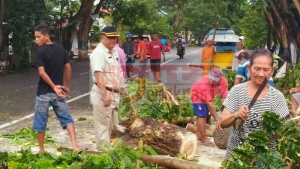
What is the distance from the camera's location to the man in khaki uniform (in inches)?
247

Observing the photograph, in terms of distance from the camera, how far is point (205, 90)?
25.1ft

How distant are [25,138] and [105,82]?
222 cm

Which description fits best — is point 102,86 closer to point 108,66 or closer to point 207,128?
point 108,66

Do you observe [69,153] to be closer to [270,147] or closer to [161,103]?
[270,147]

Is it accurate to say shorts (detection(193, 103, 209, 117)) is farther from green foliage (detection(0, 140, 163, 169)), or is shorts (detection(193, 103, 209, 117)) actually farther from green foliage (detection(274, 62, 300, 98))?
green foliage (detection(274, 62, 300, 98))

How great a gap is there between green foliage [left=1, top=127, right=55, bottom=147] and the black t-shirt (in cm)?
136

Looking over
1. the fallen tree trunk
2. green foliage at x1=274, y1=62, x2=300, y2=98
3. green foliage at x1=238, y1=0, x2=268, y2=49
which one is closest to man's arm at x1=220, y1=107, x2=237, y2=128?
the fallen tree trunk

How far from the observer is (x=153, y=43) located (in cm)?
1638

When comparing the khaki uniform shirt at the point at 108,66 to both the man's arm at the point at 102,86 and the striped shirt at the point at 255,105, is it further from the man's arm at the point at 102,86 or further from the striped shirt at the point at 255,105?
the striped shirt at the point at 255,105

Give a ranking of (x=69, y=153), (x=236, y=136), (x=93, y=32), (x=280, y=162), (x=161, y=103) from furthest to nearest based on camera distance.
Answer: (x=93, y=32)
(x=161, y=103)
(x=69, y=153)
(x=236, y=136)
(x=280, y=162)

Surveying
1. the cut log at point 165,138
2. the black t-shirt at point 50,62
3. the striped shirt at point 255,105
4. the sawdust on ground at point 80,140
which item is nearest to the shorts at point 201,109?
the sawdust on ground at point 80,140

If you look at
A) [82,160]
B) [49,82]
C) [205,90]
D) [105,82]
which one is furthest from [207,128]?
[82,160]

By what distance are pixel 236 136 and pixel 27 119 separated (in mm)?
6735

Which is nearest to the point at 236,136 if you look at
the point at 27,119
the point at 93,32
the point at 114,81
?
the point at 114,81
